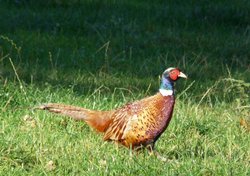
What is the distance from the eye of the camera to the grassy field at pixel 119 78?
7.36 m

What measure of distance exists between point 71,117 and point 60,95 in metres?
1.10

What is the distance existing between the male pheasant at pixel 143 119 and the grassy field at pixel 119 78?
11cm

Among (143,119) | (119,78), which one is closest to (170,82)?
(143,119)

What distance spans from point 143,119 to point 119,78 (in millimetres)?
3875

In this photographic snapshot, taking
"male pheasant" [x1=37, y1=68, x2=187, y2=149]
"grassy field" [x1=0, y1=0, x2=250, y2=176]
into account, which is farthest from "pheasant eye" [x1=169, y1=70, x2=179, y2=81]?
"grassy field" [x1=0, y1=0, x2=250, y2=176]

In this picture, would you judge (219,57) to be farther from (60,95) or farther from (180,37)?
(60,95)

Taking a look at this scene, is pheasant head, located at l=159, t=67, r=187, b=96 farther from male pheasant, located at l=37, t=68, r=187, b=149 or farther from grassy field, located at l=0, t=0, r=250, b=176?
grassy field, located at l=0, t=0, r=250, b=176

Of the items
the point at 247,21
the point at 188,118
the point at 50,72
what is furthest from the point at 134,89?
the point at 247,21

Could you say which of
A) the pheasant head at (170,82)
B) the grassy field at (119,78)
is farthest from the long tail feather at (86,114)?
the pheasant head at (170,82)

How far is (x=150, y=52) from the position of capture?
13.5 m

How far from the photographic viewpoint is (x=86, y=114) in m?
8.34

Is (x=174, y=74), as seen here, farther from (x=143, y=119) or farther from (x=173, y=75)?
(x=143, y=119)

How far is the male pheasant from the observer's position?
7738mm

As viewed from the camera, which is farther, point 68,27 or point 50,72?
point 68,27
